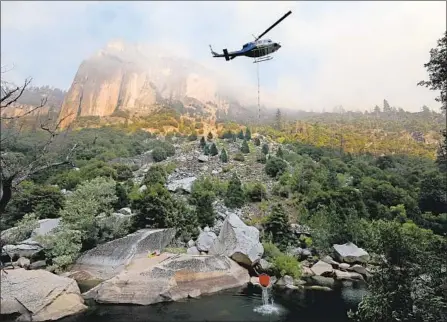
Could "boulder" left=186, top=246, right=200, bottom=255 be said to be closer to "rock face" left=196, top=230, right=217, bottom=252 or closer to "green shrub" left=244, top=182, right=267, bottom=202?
"rock face" left=196, top=230, right=217, bottom=252

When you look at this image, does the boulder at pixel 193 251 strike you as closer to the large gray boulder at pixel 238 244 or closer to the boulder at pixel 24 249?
the large gray boulder at pixel 238 244

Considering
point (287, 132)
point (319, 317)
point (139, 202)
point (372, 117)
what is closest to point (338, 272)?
point (319, 317)

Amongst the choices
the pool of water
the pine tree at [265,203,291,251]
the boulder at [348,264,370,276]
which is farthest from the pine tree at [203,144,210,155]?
the pool of water

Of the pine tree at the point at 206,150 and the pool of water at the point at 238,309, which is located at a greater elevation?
the pine tree at the point at 206,150

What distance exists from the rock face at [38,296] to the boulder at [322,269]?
52.9 ft

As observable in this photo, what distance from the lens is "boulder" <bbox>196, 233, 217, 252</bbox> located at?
2802 centimetres

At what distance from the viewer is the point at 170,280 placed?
20078 millimetres

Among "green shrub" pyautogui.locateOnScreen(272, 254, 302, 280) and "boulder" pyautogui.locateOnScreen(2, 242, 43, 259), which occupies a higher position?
"boulder" pyautogui.locateOnScreen(2, 242, 43, 259)

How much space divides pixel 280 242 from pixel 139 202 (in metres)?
11.8

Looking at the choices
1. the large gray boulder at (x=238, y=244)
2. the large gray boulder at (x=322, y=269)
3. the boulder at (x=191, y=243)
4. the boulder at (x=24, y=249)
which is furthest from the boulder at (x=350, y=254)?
the boulder at (x=24, y=249)

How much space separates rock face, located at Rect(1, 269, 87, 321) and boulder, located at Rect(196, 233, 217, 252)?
36.6ft

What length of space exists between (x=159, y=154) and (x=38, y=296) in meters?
46.9

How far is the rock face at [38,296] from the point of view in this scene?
1642cm

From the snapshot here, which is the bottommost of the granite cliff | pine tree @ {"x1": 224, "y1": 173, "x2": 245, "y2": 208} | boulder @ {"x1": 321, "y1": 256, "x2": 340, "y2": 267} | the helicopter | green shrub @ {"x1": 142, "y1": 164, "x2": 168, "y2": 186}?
boulder @ {"x1": 321, "y1": 256, "x2": 340, "y2": 267}
